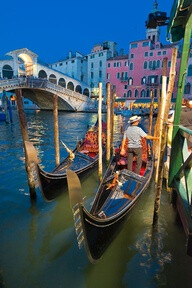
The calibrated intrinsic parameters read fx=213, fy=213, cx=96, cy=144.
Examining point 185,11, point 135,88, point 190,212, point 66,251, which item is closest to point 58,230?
point 66,251

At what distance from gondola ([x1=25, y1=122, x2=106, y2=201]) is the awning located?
10.3 feet

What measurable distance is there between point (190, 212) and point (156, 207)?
1.23m

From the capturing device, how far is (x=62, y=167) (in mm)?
5297

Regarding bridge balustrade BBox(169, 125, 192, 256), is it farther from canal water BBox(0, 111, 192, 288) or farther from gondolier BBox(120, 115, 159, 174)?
gondolier BBox(120, 115, 159, 174)

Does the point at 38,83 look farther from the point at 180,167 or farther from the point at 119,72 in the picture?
the point at 180,167

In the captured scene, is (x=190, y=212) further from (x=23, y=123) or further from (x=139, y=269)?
(x=23, y=123)

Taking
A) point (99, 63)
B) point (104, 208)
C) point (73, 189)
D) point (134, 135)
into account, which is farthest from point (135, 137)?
point (99, 63)

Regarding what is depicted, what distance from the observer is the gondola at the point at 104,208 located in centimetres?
218

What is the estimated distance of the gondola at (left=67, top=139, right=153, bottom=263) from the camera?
2.18 meters

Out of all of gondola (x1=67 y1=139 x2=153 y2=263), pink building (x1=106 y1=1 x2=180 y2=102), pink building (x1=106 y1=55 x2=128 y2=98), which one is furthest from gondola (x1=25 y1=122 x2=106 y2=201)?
pink building (x1=106 y1=55 x2=128 y2=98)

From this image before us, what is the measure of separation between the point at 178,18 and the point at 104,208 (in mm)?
3224

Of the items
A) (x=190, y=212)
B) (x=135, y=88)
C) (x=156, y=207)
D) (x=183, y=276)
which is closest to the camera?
(x=190, y=212)

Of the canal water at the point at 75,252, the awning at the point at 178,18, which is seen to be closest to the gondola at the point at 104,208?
the canal water at the point at 75,252

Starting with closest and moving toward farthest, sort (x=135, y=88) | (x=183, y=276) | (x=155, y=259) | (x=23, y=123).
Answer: (x=183, y=276), (x=155, y=259), (x=23, y=123), (x=135, y=88)
